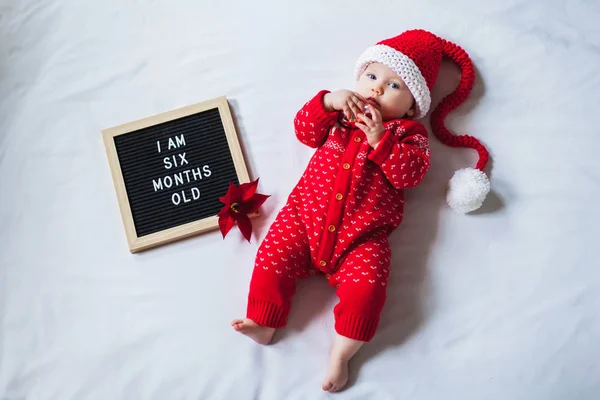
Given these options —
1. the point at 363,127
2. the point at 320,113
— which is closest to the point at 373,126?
the point at 363,127

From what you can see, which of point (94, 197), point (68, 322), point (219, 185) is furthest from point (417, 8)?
point (68, 322)

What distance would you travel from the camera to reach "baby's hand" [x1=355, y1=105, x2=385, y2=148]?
3.50 ft

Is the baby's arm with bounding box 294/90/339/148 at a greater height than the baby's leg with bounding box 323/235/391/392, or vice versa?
the baby's arm with bounding box 294/90/339/148

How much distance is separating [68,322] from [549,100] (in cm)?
129

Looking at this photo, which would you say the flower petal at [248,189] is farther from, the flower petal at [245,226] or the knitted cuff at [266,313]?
the knitted cuff at [266,313]

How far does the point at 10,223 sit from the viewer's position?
3.97 feet

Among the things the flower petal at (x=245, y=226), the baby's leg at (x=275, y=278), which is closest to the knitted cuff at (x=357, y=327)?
the baby's leg at (x=275, y=278)

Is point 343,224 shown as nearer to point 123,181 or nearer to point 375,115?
point 375,115

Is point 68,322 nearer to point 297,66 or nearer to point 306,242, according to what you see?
point 306,242

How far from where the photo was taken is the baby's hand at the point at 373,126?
1067 millimetres

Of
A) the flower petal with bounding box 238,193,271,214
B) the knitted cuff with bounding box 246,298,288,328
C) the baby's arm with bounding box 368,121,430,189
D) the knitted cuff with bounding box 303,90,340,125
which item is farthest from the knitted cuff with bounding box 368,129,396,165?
the knitted cuff with bounding box 246,298,288,328

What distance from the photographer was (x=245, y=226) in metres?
1.15

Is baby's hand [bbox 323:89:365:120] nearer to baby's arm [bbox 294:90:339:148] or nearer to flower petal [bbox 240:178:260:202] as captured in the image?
baby's arm [bbox 294:90:339:148]

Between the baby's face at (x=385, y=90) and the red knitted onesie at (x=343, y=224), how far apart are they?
1.4 inches
